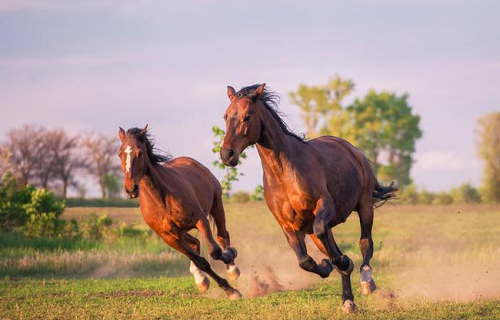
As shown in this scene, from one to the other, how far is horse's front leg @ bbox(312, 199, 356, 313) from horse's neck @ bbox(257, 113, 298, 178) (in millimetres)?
701

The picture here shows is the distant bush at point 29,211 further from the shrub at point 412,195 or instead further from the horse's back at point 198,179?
the shrub at point 412,195

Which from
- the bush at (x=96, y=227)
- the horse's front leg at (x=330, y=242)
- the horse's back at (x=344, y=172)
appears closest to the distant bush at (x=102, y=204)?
the bush at (x=96, y=227)

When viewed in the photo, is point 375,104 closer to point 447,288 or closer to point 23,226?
point 23,226

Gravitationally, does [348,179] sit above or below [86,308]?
above

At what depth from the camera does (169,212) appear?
1298cm

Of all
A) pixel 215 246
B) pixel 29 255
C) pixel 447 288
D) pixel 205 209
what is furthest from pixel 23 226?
pixel 447 288

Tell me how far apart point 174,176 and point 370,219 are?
3.51m

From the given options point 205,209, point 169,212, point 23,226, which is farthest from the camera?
point 23,226

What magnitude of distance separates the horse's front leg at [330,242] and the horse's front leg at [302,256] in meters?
0.15

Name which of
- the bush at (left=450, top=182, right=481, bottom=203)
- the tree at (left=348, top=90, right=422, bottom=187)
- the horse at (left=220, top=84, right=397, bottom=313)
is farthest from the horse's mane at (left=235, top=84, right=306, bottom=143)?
the tree at (left=348, top=90, right=422, bottom=187)

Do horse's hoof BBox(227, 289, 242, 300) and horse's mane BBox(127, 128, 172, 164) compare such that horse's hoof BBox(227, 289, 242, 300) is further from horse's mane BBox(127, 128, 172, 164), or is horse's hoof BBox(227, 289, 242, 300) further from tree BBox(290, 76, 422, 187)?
tree BBox(290, 76, 422, 187)

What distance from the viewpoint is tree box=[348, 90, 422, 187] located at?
6731 centimetres

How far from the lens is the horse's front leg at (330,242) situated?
985 cm

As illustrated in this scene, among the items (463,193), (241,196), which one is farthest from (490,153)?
(241,196)
